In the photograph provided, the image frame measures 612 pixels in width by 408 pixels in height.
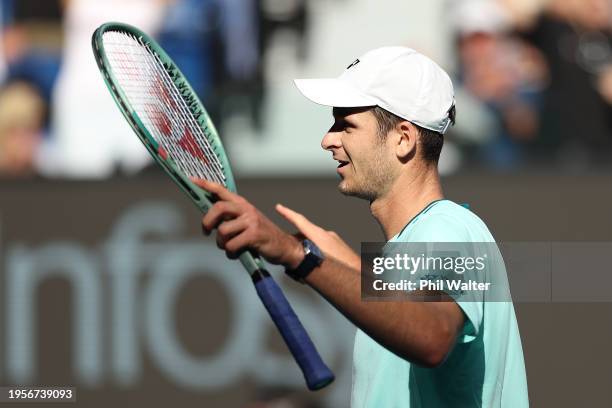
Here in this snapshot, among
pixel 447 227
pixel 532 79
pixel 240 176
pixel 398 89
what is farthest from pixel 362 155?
pixel 532 79

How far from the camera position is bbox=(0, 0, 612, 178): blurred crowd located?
19.9 ft

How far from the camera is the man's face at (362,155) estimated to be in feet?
9.51

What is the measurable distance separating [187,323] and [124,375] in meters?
0.41

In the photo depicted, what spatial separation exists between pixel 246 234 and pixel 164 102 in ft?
3.45

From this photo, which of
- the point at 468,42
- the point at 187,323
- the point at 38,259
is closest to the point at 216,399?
the point at 187,323

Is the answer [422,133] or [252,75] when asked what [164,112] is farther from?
[252,75]

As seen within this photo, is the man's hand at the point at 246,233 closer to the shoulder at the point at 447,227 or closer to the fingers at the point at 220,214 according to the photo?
the fingers at the point at 220,214

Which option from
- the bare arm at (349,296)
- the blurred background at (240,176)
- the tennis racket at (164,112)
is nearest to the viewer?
the bare arm at (349,296)

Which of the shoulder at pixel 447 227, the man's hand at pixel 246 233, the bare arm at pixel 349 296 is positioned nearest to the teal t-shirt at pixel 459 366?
the shoulder at pixel 447 227

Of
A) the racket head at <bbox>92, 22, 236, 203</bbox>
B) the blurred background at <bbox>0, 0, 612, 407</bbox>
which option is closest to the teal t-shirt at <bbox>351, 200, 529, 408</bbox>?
the racket head at <bbox>92, 22, 236, 203</bbox>

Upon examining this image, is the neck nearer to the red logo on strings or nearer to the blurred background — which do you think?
the red logo on strings

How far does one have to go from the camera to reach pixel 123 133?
6.31 metres

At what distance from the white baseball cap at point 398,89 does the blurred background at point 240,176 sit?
3019 millimetres

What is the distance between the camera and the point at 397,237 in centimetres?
290
